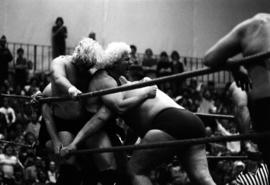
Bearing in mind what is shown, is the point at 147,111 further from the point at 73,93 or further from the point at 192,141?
the point at 192,141

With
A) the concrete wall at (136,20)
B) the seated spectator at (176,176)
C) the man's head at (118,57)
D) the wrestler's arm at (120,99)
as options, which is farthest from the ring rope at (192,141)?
the concrete wall at (136,20)

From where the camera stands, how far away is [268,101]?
2939mm

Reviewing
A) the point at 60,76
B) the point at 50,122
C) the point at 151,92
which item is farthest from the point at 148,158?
the point at 50,122

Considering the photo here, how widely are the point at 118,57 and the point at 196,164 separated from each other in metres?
0.97

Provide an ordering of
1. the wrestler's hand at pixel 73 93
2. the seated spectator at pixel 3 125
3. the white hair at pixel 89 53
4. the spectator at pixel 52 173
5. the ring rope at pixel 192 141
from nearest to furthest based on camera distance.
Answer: the ring rope at pixel 192 141, the wrestler's hand at pixel 73 93, the white hair at pixel 89 53, the spectator at pixel 52 173, the seated spectator at pixel 3 125

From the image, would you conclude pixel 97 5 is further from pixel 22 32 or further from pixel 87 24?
pixel 22 32

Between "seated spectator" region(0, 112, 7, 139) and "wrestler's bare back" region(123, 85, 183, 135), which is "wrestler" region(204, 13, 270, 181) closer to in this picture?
"wrestler's bare back" region(123, 85, 183, 135)

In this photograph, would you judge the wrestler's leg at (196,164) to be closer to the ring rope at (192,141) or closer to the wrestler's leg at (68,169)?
the ring rope at (192,141)

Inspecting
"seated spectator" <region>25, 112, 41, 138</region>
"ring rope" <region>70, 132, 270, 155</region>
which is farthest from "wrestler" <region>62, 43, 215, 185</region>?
"seated spectator" <region>25, 112, 41, 138</region>

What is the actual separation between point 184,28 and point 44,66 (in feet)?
12.6

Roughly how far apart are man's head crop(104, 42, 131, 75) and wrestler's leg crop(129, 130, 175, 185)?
68 centimetres

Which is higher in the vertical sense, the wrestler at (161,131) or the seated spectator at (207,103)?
the wrestler at (161,131)

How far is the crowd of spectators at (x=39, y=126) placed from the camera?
917cm

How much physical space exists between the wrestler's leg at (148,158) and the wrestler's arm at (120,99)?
0.24 meters
